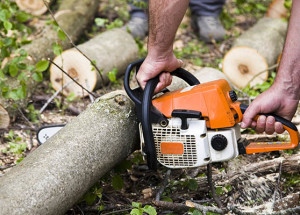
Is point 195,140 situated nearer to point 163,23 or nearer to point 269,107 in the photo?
point 269,107

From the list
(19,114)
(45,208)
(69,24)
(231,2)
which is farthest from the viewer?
(231,2)

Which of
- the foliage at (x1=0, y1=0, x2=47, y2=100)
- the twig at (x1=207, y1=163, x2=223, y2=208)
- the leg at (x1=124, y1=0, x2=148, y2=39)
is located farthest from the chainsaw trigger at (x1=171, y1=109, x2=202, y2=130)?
the leg at (x1=124, y1=0, x2=148, y2=39)

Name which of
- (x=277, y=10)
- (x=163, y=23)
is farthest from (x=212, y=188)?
(x=277, y=10)

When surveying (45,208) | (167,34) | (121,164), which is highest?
(167,34)

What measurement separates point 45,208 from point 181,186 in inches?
37.7

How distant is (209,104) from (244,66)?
6.78 ft

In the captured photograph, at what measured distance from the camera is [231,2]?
657cm

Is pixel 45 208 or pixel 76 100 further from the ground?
pixel 45 208

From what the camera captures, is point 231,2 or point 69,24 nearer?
point 69,24

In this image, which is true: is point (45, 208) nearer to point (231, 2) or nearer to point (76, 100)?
point (76, 100)

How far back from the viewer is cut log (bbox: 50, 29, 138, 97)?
3578 mm

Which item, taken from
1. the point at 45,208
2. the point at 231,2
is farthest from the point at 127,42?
the point at 231,2

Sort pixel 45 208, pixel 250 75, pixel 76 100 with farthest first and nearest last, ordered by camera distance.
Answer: pixel 250 75 → pixel 76 100 → pixel 45 208

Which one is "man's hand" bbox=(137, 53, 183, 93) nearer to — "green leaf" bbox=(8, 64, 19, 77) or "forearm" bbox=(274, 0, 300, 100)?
"forearm" bbox=(274, 0, 300, 100)
